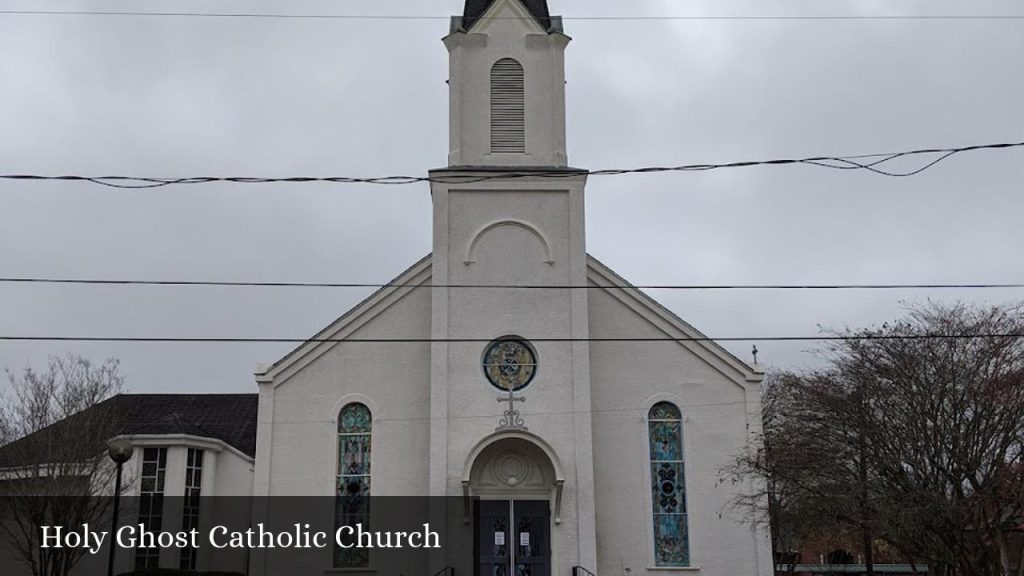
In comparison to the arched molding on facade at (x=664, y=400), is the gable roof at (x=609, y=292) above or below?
above

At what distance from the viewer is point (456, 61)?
2539cm

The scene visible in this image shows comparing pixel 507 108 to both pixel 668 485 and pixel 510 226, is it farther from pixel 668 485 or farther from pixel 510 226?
pixel 668 485

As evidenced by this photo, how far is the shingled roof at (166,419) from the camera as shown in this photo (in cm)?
2606

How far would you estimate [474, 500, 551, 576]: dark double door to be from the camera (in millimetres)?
22859

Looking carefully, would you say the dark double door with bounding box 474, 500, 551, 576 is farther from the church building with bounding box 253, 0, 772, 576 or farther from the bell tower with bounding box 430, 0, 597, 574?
the bell tower with bounding box 430, 0, 597, 574

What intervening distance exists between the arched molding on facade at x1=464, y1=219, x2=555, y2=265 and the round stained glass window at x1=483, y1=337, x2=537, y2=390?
2.00 meters

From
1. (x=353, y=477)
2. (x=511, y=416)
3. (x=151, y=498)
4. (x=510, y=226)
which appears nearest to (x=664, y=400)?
(x=511, y=416)

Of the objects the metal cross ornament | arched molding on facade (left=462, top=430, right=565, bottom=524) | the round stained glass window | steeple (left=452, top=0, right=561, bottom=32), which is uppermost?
steeple (left=452, top=0, right=561, bottom=32)

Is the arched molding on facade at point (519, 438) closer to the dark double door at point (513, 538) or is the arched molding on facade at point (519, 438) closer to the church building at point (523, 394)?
the church building at point (523, 394)

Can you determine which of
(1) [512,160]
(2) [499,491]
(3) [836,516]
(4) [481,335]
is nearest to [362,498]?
(2) [499,491]

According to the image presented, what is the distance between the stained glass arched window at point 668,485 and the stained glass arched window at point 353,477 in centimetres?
635

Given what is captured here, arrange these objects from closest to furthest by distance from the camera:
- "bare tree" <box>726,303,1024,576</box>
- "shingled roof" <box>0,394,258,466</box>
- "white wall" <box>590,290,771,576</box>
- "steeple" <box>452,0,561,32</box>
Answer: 1. "bare tree" <box>726,303,1024,576</box>
2. "white wall" <box>590,290,771,576</box>
3. "steeple" <box>452,0,561,32</box>
4. "shingled roof" <box>0,394,258,466</box>

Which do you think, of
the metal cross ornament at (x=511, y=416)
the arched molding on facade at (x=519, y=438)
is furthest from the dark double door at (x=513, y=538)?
the metal cross ornament at (x=511, y=416)

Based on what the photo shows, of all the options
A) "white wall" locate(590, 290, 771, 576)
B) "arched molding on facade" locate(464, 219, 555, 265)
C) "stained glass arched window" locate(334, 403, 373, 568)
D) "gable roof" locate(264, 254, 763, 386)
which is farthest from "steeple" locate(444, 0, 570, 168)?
"stained glass arched window" locate(334, 403, 373, 568)
